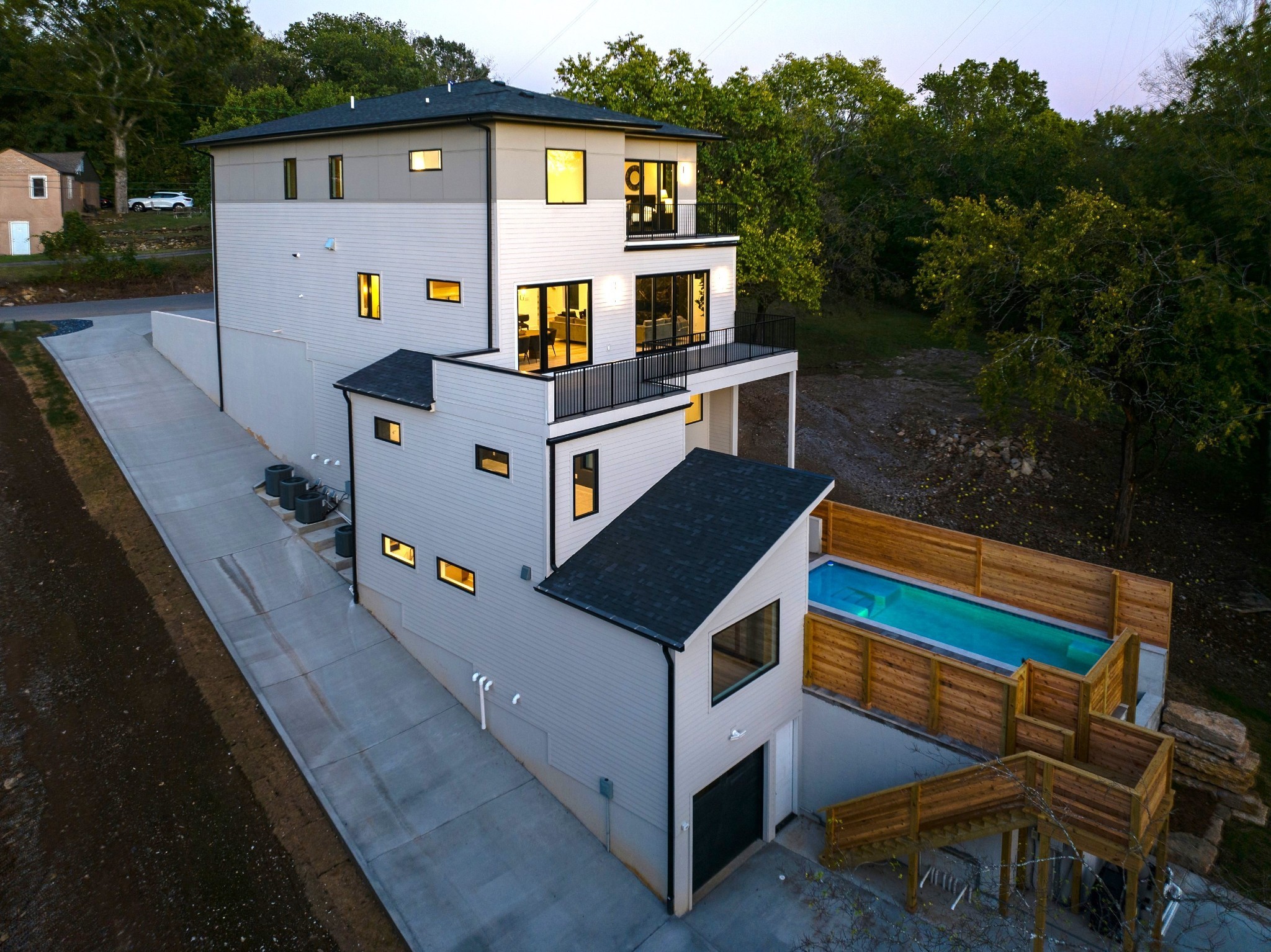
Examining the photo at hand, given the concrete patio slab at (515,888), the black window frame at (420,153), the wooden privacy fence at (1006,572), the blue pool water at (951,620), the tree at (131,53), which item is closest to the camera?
the concrete patio slab at (515,888)

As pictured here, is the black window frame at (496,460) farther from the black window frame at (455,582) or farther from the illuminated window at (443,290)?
the illuminated window at (443,290)

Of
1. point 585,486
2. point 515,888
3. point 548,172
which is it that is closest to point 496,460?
point 585,486

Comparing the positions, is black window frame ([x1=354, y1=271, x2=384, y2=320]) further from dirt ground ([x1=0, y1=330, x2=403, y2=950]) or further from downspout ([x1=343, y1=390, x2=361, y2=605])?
dirt ground ([x1=0, y1=330, x2=403, y2=950])

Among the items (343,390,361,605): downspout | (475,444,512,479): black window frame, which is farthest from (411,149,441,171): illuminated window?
(475,444,512,479): black window frame

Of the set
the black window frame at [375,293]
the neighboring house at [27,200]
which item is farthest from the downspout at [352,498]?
the neighboring house at [27,200]

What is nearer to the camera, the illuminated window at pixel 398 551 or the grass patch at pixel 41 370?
the illuminated window at pixel 398 551

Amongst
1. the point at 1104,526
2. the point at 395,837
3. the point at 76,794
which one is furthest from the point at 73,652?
the point at 1104,526

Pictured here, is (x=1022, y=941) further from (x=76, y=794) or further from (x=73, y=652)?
(x=73, y=652)
